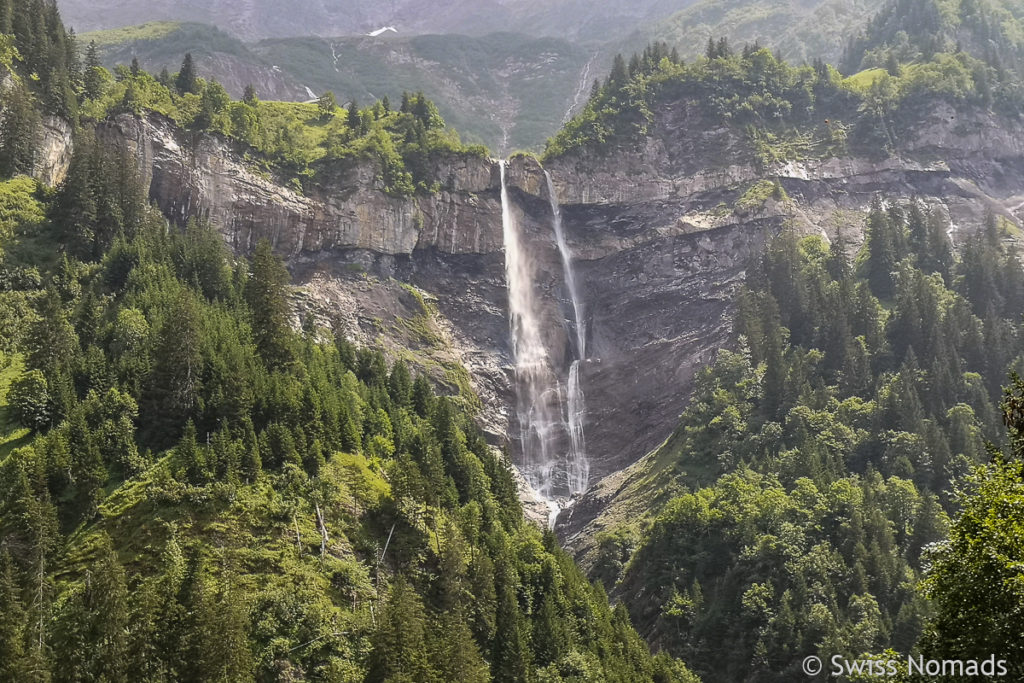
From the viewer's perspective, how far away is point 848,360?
9631 cm

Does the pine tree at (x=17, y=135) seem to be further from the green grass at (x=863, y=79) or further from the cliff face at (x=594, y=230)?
the green grass at (x=863, y=79)

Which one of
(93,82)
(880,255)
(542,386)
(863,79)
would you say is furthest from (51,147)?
(863,79)

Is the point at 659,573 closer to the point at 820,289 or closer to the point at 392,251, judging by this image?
the point at 820,289

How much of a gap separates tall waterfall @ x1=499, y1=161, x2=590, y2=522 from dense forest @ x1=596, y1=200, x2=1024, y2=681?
45.9ft

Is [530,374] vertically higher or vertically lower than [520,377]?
higher

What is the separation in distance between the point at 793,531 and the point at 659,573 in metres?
12.5

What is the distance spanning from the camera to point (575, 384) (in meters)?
119

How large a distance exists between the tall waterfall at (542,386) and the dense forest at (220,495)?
88.2 ft

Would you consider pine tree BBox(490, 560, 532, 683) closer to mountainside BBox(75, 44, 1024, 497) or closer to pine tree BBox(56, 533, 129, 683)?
pine tree BBox(56, 533, 129, 683)

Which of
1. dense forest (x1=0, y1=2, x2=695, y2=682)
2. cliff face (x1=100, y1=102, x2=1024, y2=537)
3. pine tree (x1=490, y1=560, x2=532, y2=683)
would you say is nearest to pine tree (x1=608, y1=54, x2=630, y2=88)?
cliff face (x1=100, y1=102, x2=1024, y2=537)

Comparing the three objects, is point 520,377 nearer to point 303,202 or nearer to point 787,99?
point 303,202

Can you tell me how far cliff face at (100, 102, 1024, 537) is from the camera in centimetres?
11000

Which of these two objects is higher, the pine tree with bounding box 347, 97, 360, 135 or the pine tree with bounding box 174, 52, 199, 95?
the pine tree with bounding box 174, 52, 199, 95

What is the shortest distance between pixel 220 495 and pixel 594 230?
81812mm
